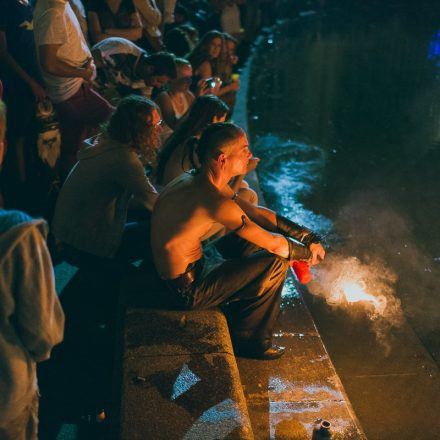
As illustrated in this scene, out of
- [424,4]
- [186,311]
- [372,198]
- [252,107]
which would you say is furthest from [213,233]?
[424,4]

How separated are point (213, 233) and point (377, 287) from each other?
1749 mm

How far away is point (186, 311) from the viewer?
11.9 feet

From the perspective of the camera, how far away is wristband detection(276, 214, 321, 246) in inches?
151

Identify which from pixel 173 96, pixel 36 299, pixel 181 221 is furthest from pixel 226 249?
pixel 173 96

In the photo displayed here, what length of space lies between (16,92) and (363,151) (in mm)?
5319

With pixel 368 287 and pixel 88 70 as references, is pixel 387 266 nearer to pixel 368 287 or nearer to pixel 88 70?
pixel 368 287

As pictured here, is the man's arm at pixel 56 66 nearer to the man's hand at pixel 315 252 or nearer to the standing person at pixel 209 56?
the standing person at pixel 209 56

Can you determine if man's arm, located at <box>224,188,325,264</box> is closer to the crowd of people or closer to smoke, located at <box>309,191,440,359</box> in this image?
the crowd of people

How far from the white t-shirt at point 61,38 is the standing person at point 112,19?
155 cm

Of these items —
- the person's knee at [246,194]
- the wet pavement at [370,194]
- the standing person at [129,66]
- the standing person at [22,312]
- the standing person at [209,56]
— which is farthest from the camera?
the standing person at [209,56]

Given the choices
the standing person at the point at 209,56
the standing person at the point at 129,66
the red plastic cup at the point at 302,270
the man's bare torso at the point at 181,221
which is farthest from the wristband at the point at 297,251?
the standing person at the point at 209,56

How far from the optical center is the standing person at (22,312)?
195 cm

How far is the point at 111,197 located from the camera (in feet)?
13.1

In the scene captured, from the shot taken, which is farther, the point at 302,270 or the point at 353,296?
the point at 353,296
